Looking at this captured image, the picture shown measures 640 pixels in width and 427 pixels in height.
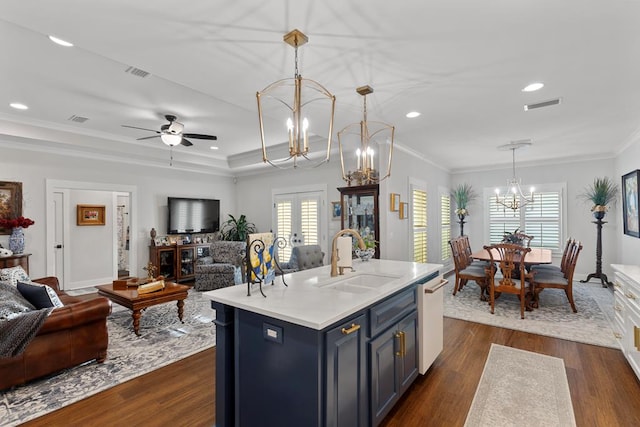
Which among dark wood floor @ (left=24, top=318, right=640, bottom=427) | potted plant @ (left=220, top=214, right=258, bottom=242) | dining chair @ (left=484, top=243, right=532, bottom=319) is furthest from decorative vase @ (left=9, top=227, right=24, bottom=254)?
dining chair @ (left=484, top=243, right=532, bottom=319)

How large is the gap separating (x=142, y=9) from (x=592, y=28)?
2926 millimetres

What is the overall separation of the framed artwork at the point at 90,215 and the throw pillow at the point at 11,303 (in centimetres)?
398

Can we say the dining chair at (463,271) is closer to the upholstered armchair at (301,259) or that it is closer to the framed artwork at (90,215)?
the upholstered armchair at (301,259)

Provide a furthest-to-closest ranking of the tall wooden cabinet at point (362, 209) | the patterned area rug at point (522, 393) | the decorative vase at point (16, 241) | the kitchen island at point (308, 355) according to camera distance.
A: the tall wooden cabinet at point (362, 209) < the decorative vase at point (16, 241) < the patterned area rug at point (522, 393) < the kitchen island at point (308, 355)

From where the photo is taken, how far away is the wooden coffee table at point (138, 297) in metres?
3.55

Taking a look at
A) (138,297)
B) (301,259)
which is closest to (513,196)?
(301,259)

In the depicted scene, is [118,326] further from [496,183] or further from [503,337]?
[496,183]

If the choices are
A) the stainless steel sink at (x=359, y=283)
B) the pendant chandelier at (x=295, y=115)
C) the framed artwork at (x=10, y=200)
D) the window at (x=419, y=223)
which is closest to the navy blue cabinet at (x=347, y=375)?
the stainless steel sink at (x=359, y=283)

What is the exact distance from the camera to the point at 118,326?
3904 mm

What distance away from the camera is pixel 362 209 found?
5.36 metres

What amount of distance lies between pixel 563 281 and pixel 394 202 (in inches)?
102

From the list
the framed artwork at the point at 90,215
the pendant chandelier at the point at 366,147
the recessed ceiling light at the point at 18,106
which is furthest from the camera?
the framed artwork at the point at 90,215

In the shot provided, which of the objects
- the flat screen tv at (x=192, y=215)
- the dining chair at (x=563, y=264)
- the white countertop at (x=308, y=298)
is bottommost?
the dining chair at (x=563, y=264)

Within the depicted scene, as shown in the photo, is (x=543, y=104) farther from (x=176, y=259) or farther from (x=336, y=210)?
(x=176, y=259)
